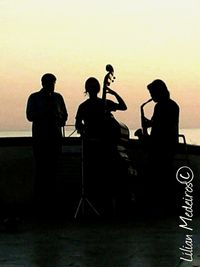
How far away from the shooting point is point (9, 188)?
8.60 m


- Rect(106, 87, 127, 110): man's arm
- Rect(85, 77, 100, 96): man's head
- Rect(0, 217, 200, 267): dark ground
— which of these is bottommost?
Rect(0, 217, 200, 267): dark ground

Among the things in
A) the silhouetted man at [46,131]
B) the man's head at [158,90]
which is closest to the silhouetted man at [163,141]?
the man's head at [158,90]

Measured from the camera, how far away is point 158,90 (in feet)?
24.7

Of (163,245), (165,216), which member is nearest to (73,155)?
(165,216)

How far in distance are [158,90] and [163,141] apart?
1.58ft

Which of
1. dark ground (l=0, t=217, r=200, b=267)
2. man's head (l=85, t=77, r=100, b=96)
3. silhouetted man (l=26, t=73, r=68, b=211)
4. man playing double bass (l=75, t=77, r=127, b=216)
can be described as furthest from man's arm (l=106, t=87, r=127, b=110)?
dark ground (l=0, t=217, r=200, b=267)

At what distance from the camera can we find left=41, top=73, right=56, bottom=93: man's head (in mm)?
7542

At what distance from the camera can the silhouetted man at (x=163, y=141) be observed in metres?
7.57

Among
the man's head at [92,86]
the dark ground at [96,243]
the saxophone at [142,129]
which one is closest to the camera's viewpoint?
the dark ground at [96,243]

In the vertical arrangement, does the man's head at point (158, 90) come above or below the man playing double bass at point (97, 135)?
above

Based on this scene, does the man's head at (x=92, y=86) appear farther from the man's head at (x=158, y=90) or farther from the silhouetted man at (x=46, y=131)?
the man's head at (x=158, y=90)

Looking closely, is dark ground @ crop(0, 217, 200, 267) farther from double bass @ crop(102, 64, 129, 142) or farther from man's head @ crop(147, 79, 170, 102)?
man's head @ crop(147, 79, 170, 102)

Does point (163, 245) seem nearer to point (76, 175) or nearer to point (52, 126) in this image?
point (52, 126)

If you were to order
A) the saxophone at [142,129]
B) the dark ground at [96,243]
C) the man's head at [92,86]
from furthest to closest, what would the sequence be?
the saxophone at [142,129]
the man's head at [92,86]
the dark ground at [96,243]
